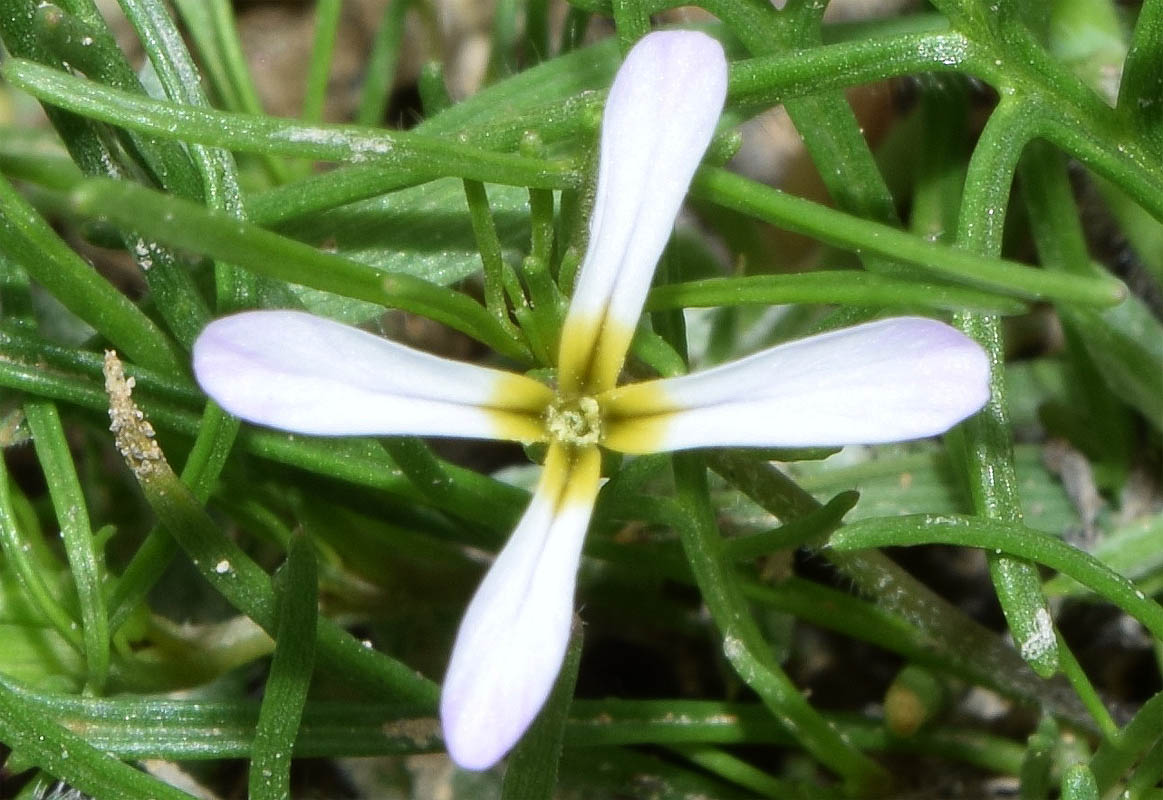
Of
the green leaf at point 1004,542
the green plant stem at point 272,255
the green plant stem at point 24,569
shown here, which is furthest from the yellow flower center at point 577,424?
the green plant stem at point 24,569

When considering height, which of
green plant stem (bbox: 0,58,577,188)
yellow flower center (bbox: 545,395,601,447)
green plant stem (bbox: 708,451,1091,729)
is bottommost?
yellow flower center (bbox: 545,395,601,447)

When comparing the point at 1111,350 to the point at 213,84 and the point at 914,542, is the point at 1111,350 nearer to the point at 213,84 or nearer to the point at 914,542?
the point at 914,542

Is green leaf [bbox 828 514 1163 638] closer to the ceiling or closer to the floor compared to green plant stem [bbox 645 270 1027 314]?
closer to the floor

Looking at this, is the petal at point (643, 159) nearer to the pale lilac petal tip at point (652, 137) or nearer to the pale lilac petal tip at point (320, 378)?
the pale lilac petal tip at point (652, 137)

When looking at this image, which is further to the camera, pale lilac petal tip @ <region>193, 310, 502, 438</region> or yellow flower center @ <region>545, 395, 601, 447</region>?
yellow flower center @ <region>545, 395, 601, 447</region>

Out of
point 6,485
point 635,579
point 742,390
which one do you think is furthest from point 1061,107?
point 6,485

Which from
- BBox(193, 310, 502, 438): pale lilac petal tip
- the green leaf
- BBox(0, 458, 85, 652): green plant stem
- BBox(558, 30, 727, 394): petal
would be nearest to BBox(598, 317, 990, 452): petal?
BBox(558, 30, 727, 394): petal

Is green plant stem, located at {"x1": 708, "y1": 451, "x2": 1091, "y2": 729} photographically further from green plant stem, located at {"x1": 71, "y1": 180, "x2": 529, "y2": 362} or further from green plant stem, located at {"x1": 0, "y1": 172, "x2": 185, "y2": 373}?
green plant stem, located at {"x1": 0, "y1": 172, "x2": 185, "y2": 373}

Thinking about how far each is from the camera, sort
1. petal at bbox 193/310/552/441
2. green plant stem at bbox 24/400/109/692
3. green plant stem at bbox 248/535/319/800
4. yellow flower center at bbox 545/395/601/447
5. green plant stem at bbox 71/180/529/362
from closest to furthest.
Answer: green plant stem at bbox 71/180/529/362, petal at bbox 193/310/552/441, yellow flower center at bbox 545/395/601/447, green plant stem at bbox 248/535/319/800, green plant stem at bbox 24/400/109/692

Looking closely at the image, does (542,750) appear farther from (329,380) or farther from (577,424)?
(329,380)
